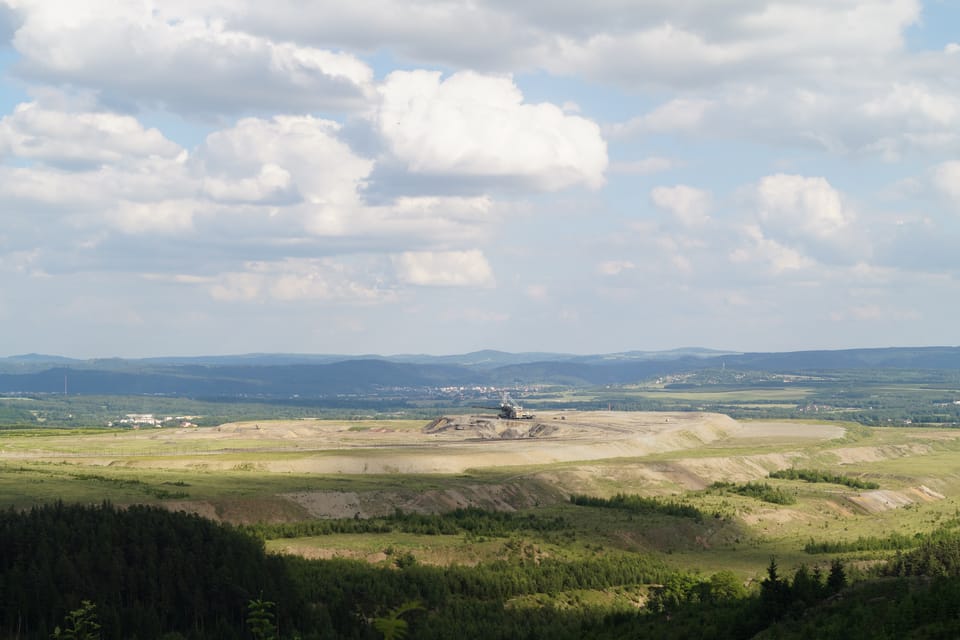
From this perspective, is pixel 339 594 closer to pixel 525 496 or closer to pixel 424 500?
pixel 424 500

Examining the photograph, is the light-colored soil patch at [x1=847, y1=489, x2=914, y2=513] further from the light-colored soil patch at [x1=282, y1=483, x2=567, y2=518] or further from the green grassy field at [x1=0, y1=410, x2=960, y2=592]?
the light-colored soil patch at [x1=282, y1=483, x2=567, y2=518]

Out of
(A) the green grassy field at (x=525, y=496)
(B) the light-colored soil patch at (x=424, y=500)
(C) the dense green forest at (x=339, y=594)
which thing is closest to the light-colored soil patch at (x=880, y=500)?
(A) the green grassy field at (x=525, y=496)

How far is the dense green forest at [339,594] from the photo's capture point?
6488 centimetres

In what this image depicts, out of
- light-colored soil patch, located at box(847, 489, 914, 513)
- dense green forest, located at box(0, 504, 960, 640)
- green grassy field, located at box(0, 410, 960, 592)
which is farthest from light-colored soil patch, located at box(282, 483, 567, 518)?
light-colored soil patch, located at box(847, 489, 914, 513)

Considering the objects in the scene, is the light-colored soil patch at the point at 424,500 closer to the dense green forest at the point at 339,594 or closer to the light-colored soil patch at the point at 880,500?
the dense green forest at the point at 339,594

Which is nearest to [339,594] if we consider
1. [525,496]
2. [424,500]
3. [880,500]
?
[424,500]

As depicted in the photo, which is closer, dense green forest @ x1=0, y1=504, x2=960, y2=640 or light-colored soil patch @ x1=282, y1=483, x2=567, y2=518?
dense green forest @ x1=0, y1=504, x2=960, y2=640

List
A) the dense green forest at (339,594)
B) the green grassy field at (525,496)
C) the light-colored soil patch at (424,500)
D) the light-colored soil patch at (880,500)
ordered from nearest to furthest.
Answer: the dense green forest at (339,594) → the green grassy field at (525,496) → the light-colored soil patch at (424,500) → the light-colored soil patch at (880,500)

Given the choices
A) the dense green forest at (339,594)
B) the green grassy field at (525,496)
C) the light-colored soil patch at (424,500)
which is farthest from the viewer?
the light-colored soil patch at (424,500)

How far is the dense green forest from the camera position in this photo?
213 ft

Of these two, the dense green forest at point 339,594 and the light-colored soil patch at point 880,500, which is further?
the light-colored soil patch at point 880,500

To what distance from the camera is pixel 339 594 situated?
80.8m

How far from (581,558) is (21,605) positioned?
51940 mm

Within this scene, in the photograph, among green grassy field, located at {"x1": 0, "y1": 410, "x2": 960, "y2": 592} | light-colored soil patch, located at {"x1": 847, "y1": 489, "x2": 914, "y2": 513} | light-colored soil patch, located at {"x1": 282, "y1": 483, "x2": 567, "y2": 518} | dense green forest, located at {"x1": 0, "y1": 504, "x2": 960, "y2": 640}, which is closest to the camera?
dense green forest, located at {"x1": 0, "y1": 504, "x2": 960, "y2": 640}
